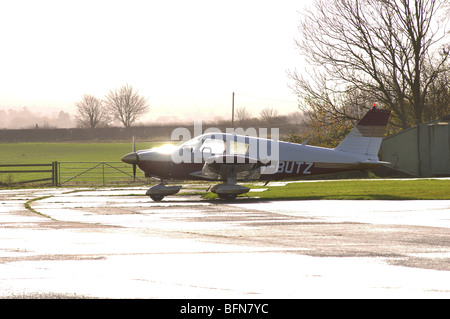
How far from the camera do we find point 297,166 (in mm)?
22328

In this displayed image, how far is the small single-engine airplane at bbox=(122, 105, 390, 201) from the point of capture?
2145 cm

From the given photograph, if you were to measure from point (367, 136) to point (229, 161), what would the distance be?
18.9 feet

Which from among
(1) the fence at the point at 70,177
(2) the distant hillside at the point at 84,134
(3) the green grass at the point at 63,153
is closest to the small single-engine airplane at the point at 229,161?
(1) the fence at the point at 70,177

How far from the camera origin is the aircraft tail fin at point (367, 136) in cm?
2345

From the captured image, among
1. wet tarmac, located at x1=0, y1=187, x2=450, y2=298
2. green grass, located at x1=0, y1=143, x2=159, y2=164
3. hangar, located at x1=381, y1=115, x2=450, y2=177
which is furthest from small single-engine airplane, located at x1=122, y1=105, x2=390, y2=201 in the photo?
green grass, located at x1=0, y1=143, x2=159, y2=164

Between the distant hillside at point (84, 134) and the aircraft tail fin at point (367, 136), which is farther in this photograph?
the distant hillside at point (84, 134)

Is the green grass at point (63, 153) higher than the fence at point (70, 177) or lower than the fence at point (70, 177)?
higher

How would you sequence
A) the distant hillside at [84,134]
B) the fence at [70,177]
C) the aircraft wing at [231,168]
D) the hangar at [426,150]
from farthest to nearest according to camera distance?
the distant hillside at [84,134], the fence at [70,177], the hangar at [426,150], the aircraft wing at [231,168]

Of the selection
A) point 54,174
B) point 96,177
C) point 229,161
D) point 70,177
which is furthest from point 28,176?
point 229,161

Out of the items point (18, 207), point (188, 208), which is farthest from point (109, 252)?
point (18, 207)

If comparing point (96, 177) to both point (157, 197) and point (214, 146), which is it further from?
point (214, 146)

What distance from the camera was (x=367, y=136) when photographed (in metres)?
23.5

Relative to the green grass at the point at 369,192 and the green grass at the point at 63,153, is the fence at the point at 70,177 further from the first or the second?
the green grass at the point at 369,192

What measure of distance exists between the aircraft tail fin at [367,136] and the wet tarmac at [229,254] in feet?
22.7
